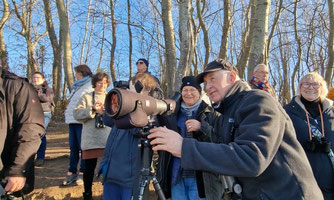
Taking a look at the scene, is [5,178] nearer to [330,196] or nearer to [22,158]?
[22,158]

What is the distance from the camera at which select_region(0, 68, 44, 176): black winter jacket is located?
6.98ft

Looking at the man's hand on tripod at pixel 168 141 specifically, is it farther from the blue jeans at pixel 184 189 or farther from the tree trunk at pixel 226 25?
the tree trunk at pixel 226 25

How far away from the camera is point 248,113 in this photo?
59.6 inches

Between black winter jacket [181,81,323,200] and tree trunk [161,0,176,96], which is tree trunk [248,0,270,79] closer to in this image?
tree trunk [161,0,176,96]

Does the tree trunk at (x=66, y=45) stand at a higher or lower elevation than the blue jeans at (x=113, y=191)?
higher

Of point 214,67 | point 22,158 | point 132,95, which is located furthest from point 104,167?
point 214,67

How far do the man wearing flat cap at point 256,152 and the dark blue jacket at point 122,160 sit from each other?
109cm

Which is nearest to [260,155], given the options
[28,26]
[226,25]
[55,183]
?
[55,183]

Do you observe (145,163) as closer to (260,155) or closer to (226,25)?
(260,155)

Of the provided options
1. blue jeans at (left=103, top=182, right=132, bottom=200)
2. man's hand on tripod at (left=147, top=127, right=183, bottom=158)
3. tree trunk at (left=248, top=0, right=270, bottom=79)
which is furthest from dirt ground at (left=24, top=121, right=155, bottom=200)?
man's hand on tripod at (left=147, top=127, right=183, bottom=158)

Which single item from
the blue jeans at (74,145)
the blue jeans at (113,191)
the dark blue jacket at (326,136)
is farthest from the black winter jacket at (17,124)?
the dark blue jacket at (326,136)

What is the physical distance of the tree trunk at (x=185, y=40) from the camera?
4.99m

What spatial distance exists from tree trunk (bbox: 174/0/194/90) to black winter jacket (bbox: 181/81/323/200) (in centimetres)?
340

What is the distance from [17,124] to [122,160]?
98 centimetres
